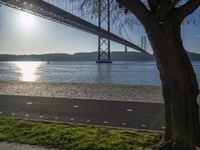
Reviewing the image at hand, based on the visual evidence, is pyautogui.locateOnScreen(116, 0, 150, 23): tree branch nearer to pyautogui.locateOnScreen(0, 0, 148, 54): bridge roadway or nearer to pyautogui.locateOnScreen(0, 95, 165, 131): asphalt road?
pyautogui.locateOnScreen(0, 95, 165, 131): asphalt road

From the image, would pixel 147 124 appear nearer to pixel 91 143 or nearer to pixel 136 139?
pixel 136 139

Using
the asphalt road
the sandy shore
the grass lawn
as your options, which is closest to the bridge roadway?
the sandy shore

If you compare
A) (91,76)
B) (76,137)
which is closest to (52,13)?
(91,76)

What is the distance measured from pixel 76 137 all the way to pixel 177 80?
1.70 metres

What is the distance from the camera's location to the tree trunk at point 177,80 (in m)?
4.13

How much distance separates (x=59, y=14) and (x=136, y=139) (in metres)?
23.8

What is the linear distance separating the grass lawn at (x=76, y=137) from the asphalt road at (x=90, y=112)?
0.91 meters

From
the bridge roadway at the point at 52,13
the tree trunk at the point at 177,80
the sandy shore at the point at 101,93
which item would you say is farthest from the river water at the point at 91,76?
the tree trunk at the point at 177,80

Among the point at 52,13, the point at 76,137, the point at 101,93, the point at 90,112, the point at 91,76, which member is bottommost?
the point at 91,76

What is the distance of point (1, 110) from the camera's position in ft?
27.6

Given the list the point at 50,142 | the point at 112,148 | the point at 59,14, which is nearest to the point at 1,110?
the point at 50,142

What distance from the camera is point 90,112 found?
7910 millimetres

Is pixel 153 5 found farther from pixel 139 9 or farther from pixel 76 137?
pixel 76 137

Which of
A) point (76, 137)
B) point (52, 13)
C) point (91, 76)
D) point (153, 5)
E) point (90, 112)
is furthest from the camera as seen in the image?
point (91, 76)
